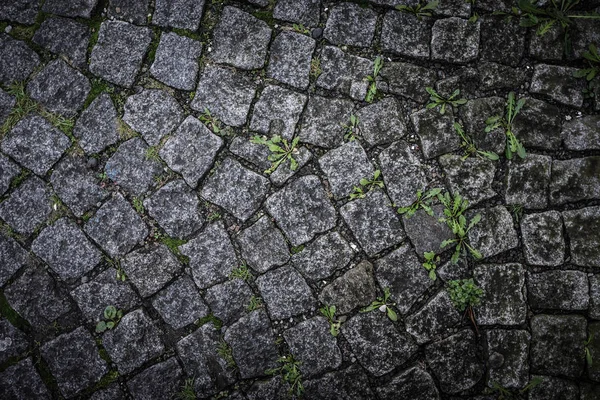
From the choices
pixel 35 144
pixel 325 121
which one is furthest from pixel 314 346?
pixel 35 144

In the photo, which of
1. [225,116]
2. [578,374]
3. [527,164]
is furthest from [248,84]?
[578,374]

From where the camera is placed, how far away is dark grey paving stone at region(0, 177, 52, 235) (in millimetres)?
3109

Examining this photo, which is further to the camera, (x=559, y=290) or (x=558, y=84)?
(x=558, y=84)

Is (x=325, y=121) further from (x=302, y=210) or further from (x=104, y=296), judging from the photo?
(x=104, y=296)

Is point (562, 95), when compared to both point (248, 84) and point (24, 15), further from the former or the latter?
point (24, 15)

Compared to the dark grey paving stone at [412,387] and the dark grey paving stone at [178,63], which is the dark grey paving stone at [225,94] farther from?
the dark grey paving stone at [412,387]

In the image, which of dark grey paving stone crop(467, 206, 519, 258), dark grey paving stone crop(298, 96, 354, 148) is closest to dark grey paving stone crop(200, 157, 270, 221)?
dark grey paving stone crop(298, 96, 354, 148)

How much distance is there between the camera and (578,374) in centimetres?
281

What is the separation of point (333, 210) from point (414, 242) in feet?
2.06

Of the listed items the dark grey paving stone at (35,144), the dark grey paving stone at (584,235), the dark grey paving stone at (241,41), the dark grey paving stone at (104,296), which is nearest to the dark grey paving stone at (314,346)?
the dark grey paving stone at (104,296)

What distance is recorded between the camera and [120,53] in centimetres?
317

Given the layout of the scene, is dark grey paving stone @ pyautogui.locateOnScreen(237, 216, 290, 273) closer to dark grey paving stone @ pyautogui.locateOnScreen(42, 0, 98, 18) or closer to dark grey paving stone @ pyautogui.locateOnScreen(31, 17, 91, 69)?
dark grey paving stone @ pyautogui.locateOnScreen(31, 17, 91, 69)

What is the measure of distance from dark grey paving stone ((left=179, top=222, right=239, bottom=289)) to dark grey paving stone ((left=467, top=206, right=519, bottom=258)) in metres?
1.75

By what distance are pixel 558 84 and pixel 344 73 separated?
158 cm
